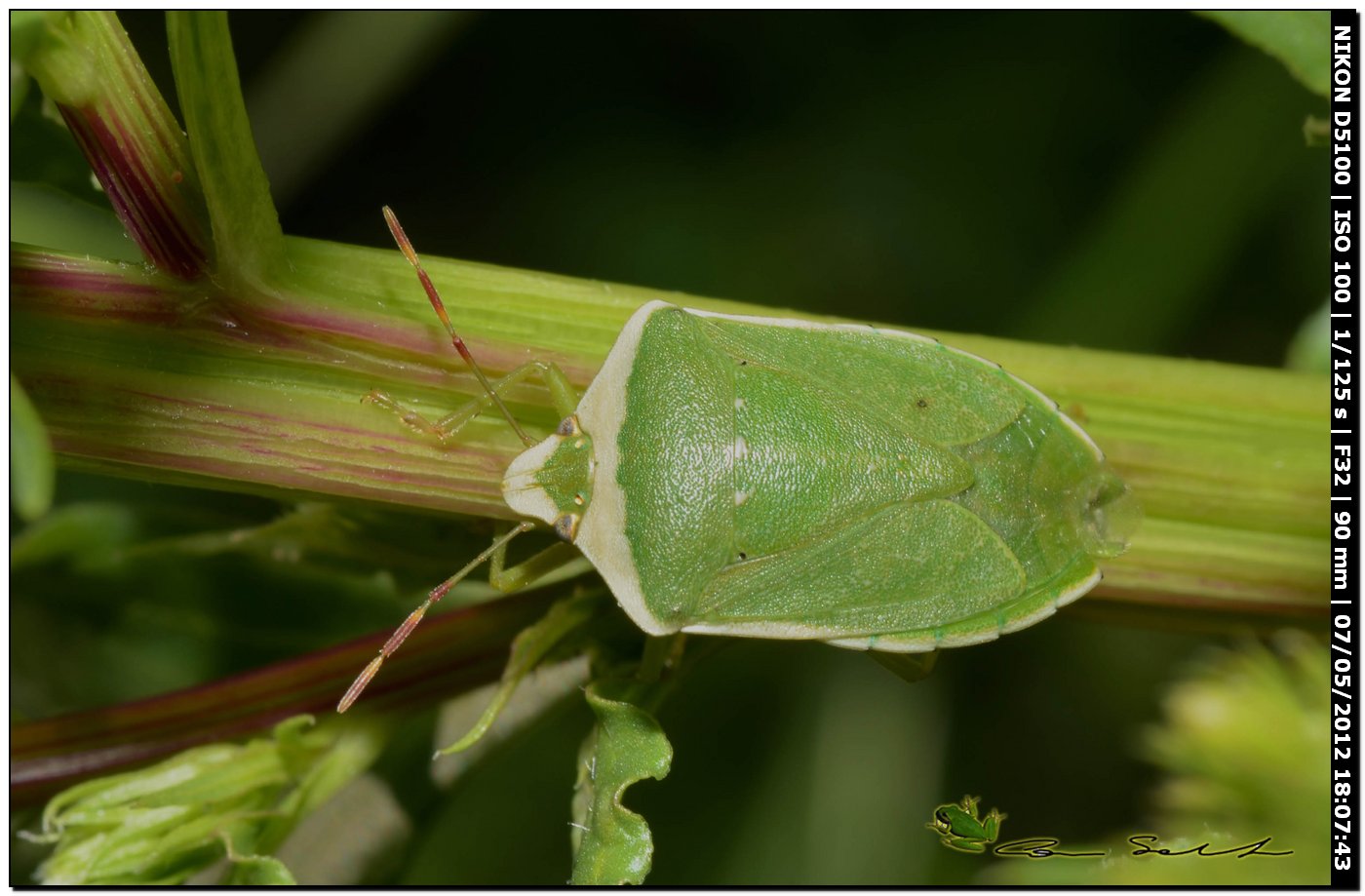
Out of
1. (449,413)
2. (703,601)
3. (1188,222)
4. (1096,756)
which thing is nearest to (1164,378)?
(703,601)

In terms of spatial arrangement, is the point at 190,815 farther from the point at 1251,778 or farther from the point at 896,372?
the point at 1251,778

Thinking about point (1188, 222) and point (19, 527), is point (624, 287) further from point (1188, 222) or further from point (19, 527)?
point (1188, 222)

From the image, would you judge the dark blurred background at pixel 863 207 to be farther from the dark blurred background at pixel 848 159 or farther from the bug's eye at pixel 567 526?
the bug's eye at pixel 567 526

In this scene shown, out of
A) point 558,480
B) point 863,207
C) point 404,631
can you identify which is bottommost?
point 404,631

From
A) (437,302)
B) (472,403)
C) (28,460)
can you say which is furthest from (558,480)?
(28,460)

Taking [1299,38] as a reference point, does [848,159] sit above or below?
above

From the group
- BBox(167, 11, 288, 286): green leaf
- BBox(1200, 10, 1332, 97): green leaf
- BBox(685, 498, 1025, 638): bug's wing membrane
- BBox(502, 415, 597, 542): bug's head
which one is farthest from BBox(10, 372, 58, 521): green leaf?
BBox(1200, 10, 1332, 97): green leaf

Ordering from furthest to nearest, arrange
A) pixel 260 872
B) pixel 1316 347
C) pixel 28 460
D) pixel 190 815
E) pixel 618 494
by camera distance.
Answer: pixel 1316 347 < pixel 618 494 < pixel 190 815 < pixel 260 872 < pixel 28 460
